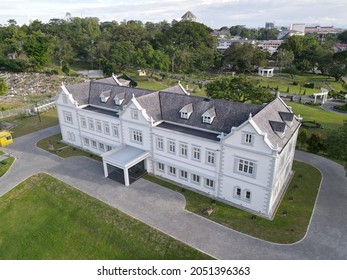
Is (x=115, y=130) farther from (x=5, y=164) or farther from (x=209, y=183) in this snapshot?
(x=5, y=164)

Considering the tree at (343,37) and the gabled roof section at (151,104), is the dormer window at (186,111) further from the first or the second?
the tree at (343,37)

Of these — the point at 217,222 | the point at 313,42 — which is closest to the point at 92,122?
the point at 217,222

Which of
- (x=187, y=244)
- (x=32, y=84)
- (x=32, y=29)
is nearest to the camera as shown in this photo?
(x=187, y=244)

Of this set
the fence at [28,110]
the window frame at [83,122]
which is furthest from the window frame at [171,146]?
the fence at [28,110]

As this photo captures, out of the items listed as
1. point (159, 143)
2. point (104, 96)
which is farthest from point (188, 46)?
point (159, 143)
